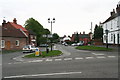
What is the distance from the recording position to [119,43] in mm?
34000

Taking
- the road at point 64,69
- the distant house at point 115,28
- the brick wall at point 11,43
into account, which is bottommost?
the road at point 64,69

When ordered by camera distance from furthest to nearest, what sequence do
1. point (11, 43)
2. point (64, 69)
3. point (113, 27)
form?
point (11, 43) → point (113, 27) → point (64, 69)

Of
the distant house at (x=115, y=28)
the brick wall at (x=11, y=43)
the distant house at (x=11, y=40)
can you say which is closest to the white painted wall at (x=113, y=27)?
the distant house at (x=115, y=28)

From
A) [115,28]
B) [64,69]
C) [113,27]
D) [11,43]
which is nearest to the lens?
[64,69]

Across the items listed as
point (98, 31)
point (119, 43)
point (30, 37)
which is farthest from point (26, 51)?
point (98, 31)

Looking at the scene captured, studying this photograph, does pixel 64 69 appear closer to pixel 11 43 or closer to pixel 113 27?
pixel 113 27

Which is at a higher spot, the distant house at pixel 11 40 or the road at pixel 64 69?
the distant house at pixel 11 40

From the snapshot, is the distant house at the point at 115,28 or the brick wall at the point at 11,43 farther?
the brick wall at the point at 11,43

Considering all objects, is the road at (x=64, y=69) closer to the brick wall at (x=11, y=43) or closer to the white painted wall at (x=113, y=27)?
the white painted wall at (x=113, y=27)

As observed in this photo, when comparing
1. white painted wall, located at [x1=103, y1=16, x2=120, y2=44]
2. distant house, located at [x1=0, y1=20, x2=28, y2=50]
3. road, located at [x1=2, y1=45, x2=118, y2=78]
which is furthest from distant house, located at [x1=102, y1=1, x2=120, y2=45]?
distant house, located at [x1=0, y1=20, x2=28, y2=50]

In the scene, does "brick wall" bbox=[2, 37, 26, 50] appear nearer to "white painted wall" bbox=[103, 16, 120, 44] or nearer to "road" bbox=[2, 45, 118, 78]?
"white painted wall" bbox=[103, 16, 120, 44]

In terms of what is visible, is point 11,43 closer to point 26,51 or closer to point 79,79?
point 26,51

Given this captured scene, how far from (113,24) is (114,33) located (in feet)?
7.80

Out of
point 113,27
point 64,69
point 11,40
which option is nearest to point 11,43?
point 11,40
